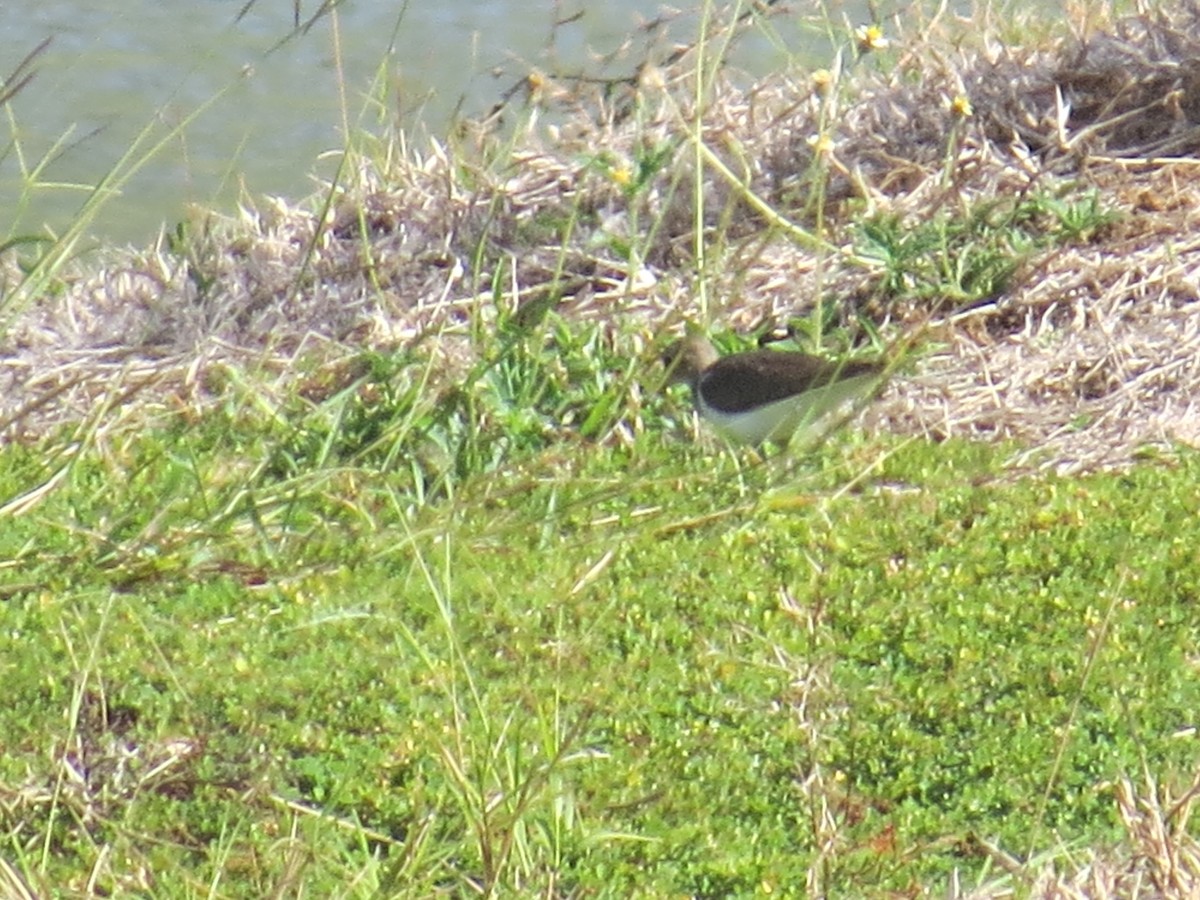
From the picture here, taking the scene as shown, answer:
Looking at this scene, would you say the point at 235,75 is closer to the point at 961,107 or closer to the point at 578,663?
the point at 961,107

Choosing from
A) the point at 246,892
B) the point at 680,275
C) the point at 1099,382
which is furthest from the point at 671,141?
the point at 246,892

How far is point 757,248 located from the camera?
290 inches

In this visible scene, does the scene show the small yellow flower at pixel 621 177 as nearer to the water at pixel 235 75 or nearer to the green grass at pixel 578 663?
the green grass at pixel 578 663

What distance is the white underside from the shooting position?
6.17 metres

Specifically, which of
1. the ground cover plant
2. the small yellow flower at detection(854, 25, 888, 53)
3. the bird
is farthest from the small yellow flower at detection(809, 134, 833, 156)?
the bird

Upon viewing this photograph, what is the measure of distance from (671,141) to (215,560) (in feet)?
10.1

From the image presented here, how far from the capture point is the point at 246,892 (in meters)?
4.19

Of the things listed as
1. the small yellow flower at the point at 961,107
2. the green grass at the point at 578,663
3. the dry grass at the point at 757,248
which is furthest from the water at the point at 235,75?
the green grass at the point at 578,663

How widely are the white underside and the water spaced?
346 cm

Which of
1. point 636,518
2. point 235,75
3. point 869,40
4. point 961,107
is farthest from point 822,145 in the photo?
point 235,75

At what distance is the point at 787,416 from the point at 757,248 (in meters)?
1.15

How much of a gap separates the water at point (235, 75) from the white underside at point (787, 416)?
11.3 ft

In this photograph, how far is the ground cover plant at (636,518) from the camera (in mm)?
4312

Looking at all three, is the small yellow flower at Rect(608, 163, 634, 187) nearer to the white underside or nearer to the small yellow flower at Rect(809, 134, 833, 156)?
the small yellow flower at Rect(809, 134, 833, 156)
